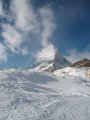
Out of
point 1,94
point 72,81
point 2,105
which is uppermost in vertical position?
point 72,81

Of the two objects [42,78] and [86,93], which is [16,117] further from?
[42,78]

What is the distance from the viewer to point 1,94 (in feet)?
55.0

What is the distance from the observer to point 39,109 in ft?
48.3

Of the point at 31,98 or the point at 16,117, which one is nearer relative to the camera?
the point at 16,117

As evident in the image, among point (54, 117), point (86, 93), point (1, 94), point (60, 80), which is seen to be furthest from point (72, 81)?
point (54, 117)

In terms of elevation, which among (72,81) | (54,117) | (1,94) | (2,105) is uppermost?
(72,81)

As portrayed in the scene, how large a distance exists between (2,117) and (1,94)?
4.37 m

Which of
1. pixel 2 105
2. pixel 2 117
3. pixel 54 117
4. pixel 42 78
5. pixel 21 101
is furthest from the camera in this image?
pixel 42 78

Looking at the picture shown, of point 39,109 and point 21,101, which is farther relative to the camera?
point 21,101

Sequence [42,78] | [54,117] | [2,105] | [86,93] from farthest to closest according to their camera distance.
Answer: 1. [42,78]
2. [86,93]
3. [2,105]
4. [54,117]

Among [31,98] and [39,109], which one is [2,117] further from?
[31,98]

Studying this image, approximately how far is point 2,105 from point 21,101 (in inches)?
73.5

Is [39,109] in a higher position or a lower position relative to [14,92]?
lower

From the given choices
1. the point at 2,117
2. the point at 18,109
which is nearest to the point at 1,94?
the point at 18,109
